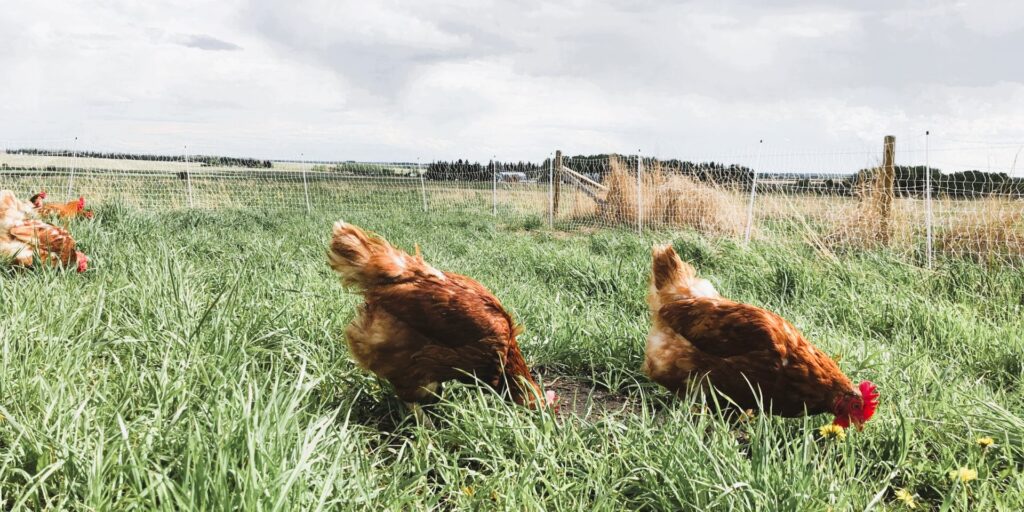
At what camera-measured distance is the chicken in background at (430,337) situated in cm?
245

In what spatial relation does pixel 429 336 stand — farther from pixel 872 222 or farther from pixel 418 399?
pixel 872 222

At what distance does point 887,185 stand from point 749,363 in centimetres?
636

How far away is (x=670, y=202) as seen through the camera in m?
10.3

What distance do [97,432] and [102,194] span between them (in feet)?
47.2

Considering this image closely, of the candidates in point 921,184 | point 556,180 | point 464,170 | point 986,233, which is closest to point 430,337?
point 986,233

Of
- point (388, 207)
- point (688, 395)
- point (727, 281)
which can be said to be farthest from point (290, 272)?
point (388, 207)

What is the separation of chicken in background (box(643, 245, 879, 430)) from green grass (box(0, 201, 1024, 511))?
13 centimetres

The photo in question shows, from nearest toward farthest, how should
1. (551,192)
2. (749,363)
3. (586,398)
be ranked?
(749,363), (586,398), (551,192)

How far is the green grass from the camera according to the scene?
158 centimetres

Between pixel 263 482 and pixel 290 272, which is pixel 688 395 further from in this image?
pixel 290 272

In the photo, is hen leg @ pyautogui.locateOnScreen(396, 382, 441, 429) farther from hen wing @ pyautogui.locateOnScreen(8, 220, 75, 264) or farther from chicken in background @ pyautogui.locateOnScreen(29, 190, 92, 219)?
chicken in background @ pyautogui.locateOnScreen(29, 190, 92, 219)

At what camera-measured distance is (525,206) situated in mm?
14289

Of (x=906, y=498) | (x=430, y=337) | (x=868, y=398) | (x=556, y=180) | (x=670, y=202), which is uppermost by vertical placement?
(x=556, y=180)

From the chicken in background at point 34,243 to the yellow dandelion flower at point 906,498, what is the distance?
4581 millimetres
